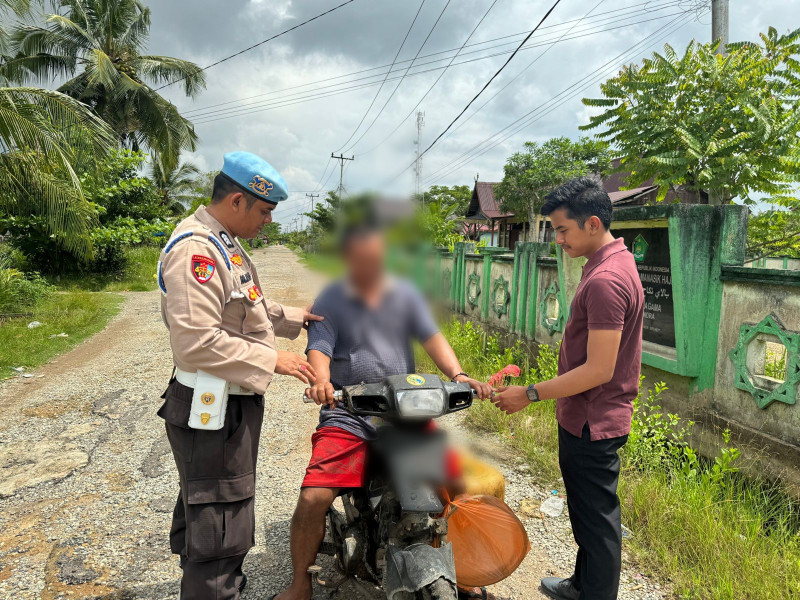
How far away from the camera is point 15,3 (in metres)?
7.38

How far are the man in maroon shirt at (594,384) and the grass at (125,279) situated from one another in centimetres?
1501

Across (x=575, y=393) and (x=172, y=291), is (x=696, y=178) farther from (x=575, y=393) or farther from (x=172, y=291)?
(x=172, y=291)

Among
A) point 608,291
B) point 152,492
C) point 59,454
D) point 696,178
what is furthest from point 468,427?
point 696,178

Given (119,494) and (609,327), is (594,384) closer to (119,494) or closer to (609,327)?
(609,327)

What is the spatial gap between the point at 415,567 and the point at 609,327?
103 cm

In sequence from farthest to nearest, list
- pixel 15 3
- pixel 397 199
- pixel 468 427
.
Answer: pixel 15 3 → pixel 468 427 → pixel 397 199

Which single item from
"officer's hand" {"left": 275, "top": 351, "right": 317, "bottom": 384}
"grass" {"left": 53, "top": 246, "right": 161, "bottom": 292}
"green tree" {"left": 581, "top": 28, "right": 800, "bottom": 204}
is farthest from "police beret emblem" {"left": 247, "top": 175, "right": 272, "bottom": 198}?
"grass" {"left": 53, "top": 246, "right": 161, "bottom": 292}

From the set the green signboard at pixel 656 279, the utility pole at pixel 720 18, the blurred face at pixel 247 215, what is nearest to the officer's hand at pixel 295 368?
the blurred face at pixel 247 215

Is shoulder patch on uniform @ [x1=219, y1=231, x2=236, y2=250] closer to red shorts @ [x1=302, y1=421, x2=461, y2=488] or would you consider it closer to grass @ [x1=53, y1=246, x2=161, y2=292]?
red shorts @ [x1=302, y1=421, x2=461, y2=488]

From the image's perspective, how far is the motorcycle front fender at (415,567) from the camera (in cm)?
165

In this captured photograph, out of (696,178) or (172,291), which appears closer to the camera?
(172,291)

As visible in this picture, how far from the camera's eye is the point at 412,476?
1.68 metres

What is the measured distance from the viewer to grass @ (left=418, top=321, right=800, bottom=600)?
2.31 m

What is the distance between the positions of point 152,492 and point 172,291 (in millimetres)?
2221
